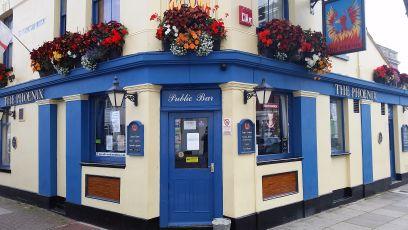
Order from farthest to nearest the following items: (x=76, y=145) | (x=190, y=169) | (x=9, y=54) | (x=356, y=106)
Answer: (x=9, y=54) < (x=356, y=106) < (x=76, y=145) < (x=190, y=169)

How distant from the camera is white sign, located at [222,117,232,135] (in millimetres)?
6941

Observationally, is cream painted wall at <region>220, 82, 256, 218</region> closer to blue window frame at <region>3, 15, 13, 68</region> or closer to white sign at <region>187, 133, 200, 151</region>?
white sign at <region>187, 133, 200, 151</region>

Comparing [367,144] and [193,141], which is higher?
[193,141]

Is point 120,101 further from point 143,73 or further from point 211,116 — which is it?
point 211,116

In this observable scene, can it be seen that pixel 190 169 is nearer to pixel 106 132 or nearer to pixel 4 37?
pixel 106 132

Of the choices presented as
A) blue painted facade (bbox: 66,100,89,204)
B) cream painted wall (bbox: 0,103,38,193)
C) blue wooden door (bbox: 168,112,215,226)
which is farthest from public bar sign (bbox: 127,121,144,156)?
cream painted wall (bbox: 0,103,38,193)

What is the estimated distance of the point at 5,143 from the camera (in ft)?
39.6

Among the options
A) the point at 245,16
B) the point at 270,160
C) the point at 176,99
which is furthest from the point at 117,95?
the point at 270,160

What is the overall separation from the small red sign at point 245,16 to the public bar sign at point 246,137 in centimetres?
195

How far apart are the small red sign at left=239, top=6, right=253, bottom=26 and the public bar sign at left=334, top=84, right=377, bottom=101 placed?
152 inches

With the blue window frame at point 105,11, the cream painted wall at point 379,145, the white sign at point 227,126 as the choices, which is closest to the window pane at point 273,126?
the white sign at point 227,126

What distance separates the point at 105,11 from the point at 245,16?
3.33 metres

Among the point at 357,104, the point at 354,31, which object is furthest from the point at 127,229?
the point at 357,104

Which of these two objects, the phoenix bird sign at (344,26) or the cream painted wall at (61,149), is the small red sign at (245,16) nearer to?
the phoenix bird sign at (344,26)
